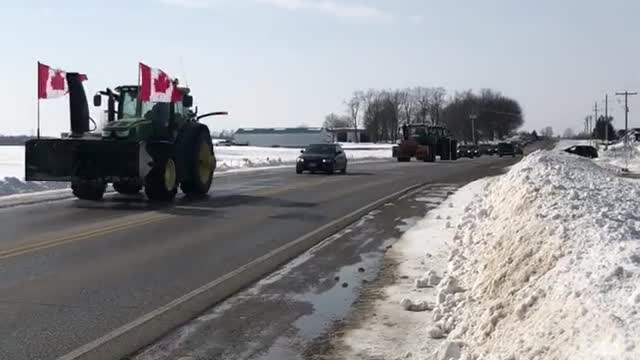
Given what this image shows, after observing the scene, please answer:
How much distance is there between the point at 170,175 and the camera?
19.9 meters

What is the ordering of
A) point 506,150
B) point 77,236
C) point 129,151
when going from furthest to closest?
point 506,150 < point 129,151 < point 77,236

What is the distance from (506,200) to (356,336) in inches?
206

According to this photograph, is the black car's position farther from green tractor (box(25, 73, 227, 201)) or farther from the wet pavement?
the wet pavement

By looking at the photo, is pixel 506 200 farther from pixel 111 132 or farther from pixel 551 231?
pixel 111 132

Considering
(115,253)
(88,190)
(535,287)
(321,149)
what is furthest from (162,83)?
(321,149)

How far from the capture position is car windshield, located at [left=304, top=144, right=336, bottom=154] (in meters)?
37.0

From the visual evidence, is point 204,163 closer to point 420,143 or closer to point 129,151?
point 129,151

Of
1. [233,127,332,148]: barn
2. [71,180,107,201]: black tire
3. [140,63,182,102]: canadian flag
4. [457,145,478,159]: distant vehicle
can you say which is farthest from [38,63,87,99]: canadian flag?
[233,127,332,148]: barn

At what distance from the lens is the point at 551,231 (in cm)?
697

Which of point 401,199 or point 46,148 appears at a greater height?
point 46,148

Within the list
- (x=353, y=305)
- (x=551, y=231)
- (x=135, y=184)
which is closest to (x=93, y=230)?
(x=135, y=184)

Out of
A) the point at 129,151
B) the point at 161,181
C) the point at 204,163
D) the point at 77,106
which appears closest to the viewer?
the point at 129,151

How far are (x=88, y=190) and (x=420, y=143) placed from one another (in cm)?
4283

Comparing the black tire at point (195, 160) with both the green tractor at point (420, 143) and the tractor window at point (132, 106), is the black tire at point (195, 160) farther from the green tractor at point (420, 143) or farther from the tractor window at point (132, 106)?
the green tractor at point (420, 143)
